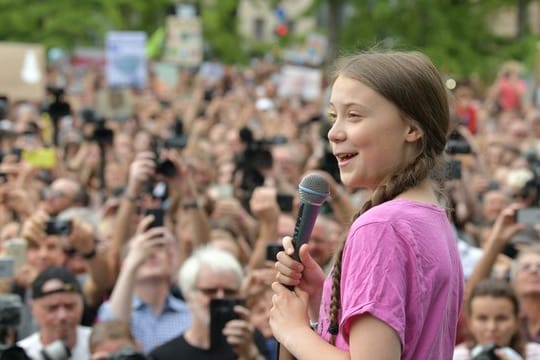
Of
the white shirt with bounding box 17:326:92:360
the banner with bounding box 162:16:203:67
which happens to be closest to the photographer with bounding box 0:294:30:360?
the white shirt with bounding box 17:326:92:360

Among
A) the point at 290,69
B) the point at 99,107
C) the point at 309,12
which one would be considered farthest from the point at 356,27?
the point at 99,107

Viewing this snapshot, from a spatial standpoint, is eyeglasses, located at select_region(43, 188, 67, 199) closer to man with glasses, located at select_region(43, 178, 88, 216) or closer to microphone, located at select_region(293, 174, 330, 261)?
man with glasses, located at select_region(43, 178, 88, 216)

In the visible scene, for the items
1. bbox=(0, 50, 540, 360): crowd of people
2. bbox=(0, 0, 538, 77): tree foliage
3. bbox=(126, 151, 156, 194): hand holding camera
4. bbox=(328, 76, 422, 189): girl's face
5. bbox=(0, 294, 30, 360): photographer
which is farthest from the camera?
bbox=(0, 0, 538, 77): tree foliage

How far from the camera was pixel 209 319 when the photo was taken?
5.24m

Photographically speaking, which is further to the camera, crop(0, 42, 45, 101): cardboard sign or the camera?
crop(0, 42, 45, 101): cardboard sign

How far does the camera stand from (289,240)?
103 inches

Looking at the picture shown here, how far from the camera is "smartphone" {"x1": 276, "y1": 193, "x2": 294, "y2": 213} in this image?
744cm

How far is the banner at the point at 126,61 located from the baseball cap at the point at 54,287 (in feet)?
35.6

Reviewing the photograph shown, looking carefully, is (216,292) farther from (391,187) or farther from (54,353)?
(391,187)

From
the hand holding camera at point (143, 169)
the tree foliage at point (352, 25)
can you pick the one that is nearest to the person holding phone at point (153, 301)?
the hand holding camera at point (143, 169)

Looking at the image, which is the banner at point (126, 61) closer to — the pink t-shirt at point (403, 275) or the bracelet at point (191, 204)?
the bracelet at point (191, 204)

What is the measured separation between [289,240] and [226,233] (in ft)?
15.7

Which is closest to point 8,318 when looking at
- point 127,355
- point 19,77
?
point 127,355

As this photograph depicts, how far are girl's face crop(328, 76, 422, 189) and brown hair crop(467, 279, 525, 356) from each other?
9.63 feet
